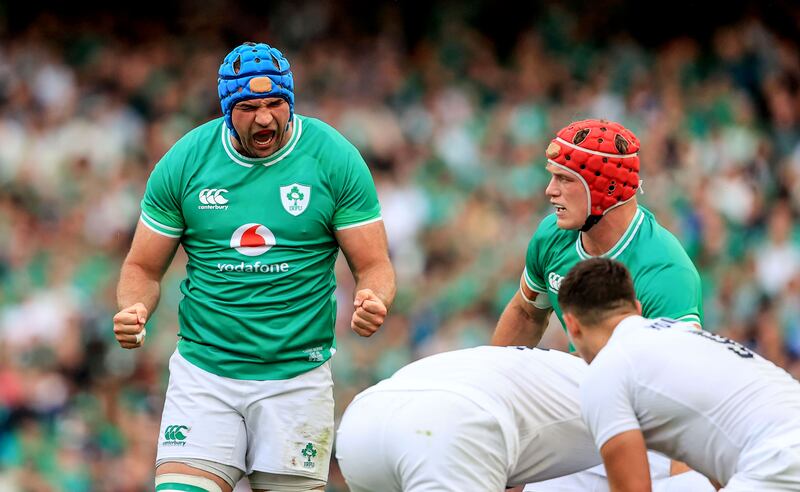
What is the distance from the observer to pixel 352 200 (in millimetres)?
5750

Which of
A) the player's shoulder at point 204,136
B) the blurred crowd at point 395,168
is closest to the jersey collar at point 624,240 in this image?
the player's shoulder at point 204,136

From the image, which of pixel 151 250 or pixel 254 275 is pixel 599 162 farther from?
pixel 151 250

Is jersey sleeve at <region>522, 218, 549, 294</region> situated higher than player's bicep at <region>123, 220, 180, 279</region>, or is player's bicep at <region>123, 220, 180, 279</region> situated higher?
player's bicep at <region>123, 220, 180, 279</region>

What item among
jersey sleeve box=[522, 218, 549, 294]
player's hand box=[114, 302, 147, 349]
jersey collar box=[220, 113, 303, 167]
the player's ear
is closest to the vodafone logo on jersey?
jersey collar box=[220, 113, 303, 167]

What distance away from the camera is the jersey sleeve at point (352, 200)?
18.8 ft

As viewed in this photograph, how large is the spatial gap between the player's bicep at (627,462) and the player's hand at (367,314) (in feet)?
4.35

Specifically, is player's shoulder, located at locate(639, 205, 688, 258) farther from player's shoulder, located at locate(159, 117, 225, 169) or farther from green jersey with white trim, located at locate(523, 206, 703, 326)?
player's shoulder, located at locate(159, 117, 225, 169)

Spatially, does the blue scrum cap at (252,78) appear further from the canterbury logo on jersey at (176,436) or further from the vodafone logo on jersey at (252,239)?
the canterbury logo on jersey at (176,436)

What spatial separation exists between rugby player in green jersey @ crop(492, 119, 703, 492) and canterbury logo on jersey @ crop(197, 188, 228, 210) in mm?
1437

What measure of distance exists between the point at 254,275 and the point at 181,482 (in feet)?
3.06

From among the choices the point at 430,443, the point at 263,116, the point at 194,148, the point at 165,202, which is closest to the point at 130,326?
the point at 165,202

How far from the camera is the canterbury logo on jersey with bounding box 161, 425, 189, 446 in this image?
5484mm

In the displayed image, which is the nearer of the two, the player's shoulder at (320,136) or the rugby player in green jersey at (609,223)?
the rugby player in green jersey at (609,223)

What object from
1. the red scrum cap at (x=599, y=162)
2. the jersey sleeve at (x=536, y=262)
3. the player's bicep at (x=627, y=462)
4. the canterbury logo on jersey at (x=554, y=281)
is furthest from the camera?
the jersey sleeve at (x=536, y=262)
